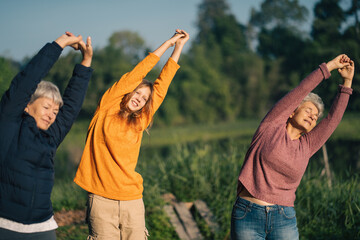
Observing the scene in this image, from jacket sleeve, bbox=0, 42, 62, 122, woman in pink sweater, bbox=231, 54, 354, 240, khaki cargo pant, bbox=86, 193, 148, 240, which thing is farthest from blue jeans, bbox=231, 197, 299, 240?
jacket sleeve, bbox=0, 42, 62, 122

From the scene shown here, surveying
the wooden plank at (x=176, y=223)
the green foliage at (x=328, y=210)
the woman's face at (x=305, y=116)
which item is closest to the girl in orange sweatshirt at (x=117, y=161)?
the woman's face at (x=305, y=116)

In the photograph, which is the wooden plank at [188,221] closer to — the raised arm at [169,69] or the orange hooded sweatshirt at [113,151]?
the orange hooded sweatshirt at [113,151]

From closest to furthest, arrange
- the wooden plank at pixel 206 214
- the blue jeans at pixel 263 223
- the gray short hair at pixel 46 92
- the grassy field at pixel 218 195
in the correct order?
the gray short hair at pixel 46 92 → the blue jeans at pixel 263 223 → the grassy field at pixel 218 195 → the wooden plank at pixel 206 214

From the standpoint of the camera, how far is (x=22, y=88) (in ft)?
5.45

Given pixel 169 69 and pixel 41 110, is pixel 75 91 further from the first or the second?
pixel 169 69

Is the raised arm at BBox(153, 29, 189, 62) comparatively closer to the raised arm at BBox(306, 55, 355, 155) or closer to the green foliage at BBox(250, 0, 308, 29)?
the raised arm at BBox(306, 55, 355, 155)

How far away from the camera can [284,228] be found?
2.21 meters

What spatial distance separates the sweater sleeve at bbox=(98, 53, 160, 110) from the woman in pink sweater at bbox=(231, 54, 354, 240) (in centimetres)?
81

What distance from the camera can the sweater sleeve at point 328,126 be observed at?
7.83ft

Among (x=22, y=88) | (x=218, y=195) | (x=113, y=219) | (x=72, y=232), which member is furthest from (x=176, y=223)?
(x=22, y=88)

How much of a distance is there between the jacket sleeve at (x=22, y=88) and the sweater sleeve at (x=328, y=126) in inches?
63.1

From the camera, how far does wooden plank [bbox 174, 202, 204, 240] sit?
4148 mm

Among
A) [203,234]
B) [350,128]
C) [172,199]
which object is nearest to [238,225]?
[203,234]

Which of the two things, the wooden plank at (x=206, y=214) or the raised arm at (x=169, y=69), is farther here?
the wooden plank at (x=206, y=214)
